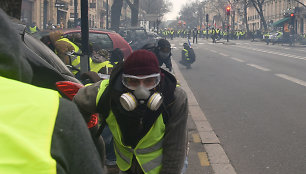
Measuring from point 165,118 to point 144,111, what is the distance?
0.15 meters

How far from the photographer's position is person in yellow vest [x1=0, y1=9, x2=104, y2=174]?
2.47ft

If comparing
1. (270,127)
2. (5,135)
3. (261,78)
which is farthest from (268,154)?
(261,78)

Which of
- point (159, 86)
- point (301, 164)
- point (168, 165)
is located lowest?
point (301, 164)

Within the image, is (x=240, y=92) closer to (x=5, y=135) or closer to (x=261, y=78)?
(x=261, y=78)

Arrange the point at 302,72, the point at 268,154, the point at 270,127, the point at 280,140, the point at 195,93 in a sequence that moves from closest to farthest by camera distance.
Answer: the point at 268,154 < the point at 280,140 < the point at 270,127 < the point at 195,93 < the point at 302,72

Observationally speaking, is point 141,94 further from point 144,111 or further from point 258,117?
point 258,117

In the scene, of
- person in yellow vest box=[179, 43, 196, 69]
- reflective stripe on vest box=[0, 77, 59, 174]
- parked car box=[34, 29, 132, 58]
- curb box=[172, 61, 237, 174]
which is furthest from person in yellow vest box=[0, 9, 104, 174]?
person in yellow vest box=[179, 43, 196, 69]

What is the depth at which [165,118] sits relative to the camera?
2.56 m

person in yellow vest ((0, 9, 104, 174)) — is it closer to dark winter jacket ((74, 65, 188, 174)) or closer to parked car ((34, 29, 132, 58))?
dark winter jacket ((74, 65, 188, 174))

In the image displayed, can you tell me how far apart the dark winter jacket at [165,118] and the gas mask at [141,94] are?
5cm

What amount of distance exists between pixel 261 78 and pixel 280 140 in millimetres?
8045

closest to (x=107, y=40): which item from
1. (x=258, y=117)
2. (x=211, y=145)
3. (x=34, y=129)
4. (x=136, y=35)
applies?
(x=258, y=117)

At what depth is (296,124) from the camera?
7082 mm

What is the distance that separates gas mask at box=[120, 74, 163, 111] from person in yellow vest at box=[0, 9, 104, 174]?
1413 millimetres
